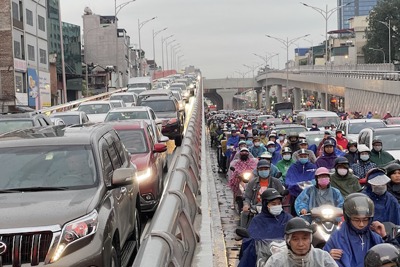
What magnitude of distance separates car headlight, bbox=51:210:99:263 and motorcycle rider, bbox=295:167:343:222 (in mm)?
3143

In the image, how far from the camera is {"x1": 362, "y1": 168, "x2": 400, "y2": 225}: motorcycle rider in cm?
887

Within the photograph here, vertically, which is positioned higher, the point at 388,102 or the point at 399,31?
the point at 399,31

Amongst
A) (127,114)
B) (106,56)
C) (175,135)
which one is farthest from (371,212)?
(106,56)

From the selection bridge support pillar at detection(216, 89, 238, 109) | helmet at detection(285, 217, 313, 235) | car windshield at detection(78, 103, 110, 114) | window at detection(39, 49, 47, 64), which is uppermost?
window at detection(39, 49, 47, 64)

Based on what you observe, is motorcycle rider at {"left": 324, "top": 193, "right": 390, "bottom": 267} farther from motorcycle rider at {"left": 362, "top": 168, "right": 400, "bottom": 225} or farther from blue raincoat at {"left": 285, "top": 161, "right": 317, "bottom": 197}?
blue raincoat at {"left": 285, "top": 161, "right": 317, "bottom": 197}

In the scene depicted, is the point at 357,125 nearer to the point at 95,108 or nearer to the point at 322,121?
the point at 322,121

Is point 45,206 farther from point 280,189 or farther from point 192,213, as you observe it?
point 280,189

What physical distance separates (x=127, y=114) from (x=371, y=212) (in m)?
17.7

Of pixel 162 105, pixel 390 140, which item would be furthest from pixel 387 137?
pixel 162 105

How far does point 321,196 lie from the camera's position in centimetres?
983

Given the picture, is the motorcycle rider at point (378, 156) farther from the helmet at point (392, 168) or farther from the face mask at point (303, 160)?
the helmet at point (392, 168)

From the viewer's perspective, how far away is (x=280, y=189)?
1129 centimetres

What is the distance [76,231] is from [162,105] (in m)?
24.6

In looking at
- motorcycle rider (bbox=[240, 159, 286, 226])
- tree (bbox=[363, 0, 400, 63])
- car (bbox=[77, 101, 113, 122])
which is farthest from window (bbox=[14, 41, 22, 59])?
tree (bbox=[363, 0, 400, 63])
